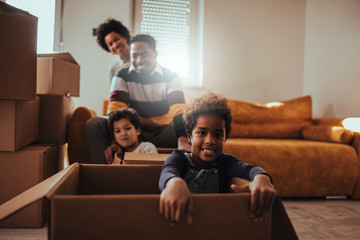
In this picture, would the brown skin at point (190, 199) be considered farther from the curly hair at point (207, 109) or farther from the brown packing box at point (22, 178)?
the brown packing box at point (22, 178)

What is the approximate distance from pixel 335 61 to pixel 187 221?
2.64m

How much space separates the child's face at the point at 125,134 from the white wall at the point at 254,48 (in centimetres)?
171

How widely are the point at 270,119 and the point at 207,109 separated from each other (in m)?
1.67

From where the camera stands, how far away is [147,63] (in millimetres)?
1679

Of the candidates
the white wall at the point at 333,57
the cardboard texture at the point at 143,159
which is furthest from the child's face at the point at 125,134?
the white wall at the point at 333,57

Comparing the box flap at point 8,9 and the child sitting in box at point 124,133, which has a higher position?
the box flap at point 8,9

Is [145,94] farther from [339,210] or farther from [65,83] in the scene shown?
[339,210]

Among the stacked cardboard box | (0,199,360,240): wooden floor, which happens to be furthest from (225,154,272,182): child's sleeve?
the stacked cardboard box

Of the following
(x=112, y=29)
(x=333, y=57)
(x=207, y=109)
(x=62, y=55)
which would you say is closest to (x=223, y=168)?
(x=207, y=109)

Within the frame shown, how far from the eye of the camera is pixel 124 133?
1.44 metres

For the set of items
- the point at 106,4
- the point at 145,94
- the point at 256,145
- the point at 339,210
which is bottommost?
the point at 339,210

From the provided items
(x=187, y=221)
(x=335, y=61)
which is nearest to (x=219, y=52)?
(x=335, y=61)

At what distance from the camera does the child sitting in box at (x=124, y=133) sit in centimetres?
142

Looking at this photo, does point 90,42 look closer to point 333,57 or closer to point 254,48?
point 254,48
